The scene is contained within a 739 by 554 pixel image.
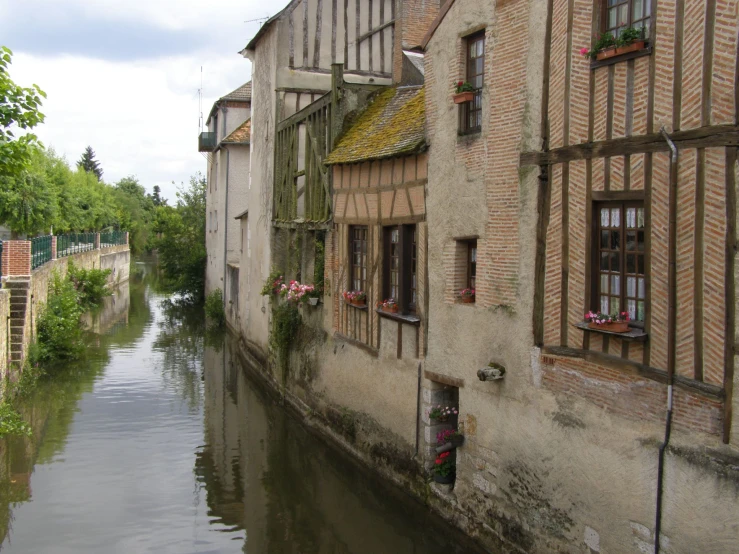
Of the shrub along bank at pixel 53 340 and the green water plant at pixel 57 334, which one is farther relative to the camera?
the green water plant at pixel 57 334

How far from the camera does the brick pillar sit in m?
17.7

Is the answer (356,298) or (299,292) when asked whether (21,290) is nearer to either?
(299,292)

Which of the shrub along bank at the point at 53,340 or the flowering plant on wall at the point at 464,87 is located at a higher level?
the flowering plant on wall at the point at 464,87

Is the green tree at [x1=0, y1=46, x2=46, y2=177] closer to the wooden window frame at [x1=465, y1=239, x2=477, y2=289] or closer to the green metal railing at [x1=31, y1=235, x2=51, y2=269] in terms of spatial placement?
the wooden window frame at [x1=465, y1=239, x2=477, y2=289]

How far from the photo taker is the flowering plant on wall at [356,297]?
1215 cm

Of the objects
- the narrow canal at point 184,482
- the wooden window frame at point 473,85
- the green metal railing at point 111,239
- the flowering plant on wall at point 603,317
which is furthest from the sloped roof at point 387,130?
the green metal railing at point 111,239

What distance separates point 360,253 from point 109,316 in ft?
65.0

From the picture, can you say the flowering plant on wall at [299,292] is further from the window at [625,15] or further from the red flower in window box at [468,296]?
the window at [625,15]

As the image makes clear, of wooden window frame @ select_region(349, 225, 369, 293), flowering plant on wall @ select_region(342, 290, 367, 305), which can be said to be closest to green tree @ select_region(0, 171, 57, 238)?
wooden window frame @ select_region(349, 225, 369, 293)

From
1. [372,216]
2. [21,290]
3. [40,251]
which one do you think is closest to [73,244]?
[40,251]

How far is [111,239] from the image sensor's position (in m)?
44.7

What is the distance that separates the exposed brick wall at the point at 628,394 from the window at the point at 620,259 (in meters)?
0.56

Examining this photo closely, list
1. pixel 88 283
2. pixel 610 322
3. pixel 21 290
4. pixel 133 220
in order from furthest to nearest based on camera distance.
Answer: pixel 133 220, pixel 88 283, pixel 21 290, pixel 610 322

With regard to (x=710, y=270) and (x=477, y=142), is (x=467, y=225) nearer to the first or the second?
(x=477, y=142)
